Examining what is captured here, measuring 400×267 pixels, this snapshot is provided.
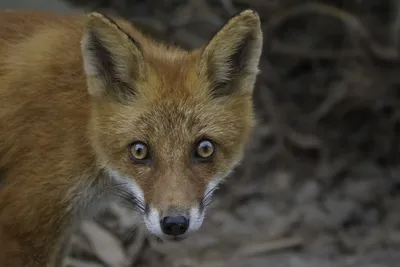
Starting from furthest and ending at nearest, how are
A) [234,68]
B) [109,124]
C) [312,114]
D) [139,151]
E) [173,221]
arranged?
[312,114]
[234,68]
[109,124]
[139,151]
[173,221]

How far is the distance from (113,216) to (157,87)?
120 inches

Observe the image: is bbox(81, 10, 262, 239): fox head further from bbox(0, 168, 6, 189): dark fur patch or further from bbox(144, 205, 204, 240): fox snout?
bbox(0, 168, 6, 189): dark fur patch

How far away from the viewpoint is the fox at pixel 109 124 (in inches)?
189

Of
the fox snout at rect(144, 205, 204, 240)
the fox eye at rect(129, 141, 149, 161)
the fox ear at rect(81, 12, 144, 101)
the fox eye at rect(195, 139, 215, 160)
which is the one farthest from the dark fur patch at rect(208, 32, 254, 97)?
the fox snout at rect(144, 205, 204, 240)

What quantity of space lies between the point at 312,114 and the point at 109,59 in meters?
4.37

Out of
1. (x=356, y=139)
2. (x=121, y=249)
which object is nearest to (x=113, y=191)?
(x=121, y=249)

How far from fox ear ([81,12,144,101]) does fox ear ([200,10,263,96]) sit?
42cm

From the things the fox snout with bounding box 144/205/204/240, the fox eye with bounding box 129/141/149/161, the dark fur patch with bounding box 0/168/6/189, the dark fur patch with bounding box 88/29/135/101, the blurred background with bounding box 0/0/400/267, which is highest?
the dark fur patch with bounding box 88/29/135/101

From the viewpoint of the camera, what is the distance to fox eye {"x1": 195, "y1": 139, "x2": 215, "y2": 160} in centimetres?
483

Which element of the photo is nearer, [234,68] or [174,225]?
[174,225]

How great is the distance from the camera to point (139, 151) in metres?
4.81

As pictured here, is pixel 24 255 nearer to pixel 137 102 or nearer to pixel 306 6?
pixel 137 102

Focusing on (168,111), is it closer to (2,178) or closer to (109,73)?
(109,73)

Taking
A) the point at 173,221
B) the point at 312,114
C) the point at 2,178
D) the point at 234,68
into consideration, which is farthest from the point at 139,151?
the point at 312,114
